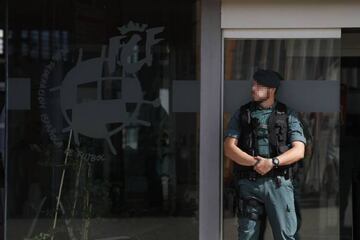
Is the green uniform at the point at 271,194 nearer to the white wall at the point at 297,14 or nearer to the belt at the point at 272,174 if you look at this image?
the belt at the point at 272,174

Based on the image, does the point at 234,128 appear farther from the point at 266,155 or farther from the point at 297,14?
the point at 297,14

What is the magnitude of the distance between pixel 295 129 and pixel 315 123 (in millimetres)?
A: 525

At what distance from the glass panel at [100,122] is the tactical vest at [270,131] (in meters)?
0.76

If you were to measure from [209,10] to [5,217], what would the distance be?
269 centimetres

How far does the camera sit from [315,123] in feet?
19.5

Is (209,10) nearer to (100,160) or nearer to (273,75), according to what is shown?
(273,75)

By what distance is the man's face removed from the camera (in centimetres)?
554

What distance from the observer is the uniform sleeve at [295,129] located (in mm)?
5441

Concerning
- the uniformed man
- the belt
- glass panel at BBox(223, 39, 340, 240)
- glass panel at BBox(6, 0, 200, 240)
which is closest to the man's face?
the uniformed man

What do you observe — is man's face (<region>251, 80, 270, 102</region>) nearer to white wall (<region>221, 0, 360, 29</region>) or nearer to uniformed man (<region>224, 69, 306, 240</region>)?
uniformed man (<region>224, 69, 306, 240</region>)

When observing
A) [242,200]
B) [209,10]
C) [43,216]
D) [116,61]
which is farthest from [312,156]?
[43,216]

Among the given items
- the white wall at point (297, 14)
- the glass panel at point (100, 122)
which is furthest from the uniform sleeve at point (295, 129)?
→ the glass panel at point (100, 122)

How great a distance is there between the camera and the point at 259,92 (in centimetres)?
555

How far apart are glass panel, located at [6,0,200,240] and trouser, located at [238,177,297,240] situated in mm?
793
